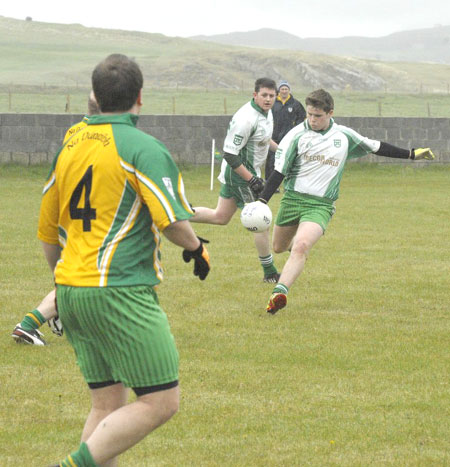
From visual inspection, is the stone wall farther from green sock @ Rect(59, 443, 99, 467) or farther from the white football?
green sock @ Rect(59, 443, 99, 467)

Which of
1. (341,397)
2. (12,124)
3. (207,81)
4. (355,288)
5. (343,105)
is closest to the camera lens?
(341,397)

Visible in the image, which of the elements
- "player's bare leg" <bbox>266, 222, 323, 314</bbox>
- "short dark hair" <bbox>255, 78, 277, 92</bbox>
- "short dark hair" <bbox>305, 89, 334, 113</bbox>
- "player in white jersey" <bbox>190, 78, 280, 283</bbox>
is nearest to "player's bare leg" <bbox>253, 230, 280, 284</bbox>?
"player in white jersey" <bbox>190, 78, 280, 283</bbox>

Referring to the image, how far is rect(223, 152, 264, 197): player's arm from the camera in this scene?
32.6ft

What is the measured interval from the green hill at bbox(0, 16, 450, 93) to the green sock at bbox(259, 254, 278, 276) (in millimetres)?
62033

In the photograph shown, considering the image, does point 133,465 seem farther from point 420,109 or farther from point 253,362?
point 420,109

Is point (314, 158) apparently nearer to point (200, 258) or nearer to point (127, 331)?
point (200, 258)

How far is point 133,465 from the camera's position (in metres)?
4.88

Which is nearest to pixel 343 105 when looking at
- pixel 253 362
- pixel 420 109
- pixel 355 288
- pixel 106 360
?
pixel 420 109

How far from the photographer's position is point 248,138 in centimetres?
1025

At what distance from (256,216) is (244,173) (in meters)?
1.31

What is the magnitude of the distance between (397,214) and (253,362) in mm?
10215

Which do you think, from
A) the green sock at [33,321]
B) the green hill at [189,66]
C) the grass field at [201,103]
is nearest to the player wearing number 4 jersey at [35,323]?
the green sock at [33,321]

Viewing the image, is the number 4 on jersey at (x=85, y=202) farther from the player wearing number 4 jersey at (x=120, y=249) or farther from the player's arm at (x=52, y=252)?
the player's arm at (x=52, y=252)

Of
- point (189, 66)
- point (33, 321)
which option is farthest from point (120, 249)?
point (189, 66)
